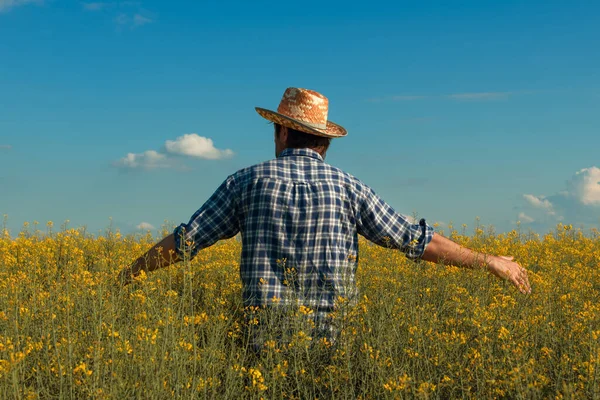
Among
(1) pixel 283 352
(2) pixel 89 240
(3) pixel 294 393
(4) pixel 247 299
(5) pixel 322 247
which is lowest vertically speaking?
(3) pixel 294 393

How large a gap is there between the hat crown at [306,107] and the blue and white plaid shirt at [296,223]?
10.0 inches

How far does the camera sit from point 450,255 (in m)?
3.76

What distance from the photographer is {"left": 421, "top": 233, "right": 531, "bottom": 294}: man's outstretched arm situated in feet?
12.2

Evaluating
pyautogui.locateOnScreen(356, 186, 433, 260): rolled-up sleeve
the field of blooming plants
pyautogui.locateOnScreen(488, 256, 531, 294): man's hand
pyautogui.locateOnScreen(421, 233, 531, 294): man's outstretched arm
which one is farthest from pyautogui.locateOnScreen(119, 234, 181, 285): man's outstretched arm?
pyautogui.locateOnScreen(488, 256, 531, 294): man's hand

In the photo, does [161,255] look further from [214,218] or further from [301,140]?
[301,140]

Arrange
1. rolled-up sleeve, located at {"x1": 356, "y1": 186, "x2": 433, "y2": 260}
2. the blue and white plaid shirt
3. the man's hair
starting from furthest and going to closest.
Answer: the man's hair, rolled-up sleeve, located at {"x1": 356, "y1": 186, "x2": 433, "y2": 260}, the blue and white plaid shirt

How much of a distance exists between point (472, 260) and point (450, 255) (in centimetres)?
17

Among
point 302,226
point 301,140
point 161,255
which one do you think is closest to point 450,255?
point 302,226

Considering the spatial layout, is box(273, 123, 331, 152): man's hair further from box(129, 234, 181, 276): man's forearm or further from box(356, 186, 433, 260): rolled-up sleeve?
box(129, 234, 181, 276): man's forearm

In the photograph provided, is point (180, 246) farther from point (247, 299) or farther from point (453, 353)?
point (453, 353)

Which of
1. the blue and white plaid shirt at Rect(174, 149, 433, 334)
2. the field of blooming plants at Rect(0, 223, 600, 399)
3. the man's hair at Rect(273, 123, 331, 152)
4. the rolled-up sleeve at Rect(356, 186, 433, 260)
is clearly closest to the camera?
the field of blooming plants at Rect(0, 223, 600, 399)

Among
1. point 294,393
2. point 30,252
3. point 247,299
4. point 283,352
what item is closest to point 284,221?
point 247,299

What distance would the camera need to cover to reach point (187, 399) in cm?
255

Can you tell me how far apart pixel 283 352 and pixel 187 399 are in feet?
2.18
